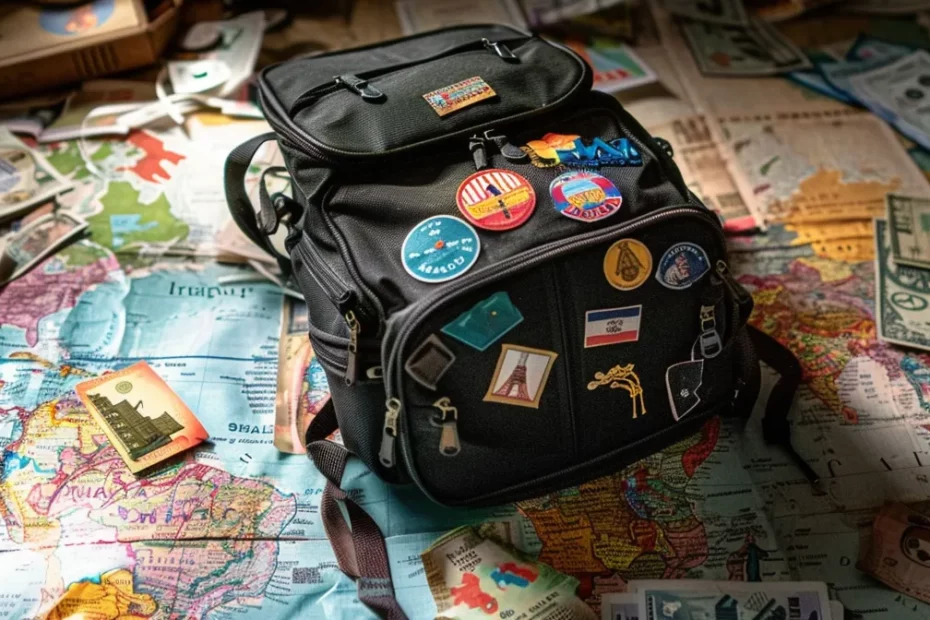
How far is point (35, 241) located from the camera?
119 centimetres

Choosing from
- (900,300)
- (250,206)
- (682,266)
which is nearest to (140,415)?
(250,206)

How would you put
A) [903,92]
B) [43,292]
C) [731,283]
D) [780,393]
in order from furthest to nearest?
[903,92], [43,292], [780,393], [731,283]

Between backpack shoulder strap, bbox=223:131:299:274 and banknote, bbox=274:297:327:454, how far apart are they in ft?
0.20

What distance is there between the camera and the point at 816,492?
37.6 inches

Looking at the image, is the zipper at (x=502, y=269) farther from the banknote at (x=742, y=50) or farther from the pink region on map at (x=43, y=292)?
the banknote at (x=742, y=50)

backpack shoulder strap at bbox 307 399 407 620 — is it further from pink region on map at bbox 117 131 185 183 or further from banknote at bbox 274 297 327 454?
pink region on map at bbox 117 131 185 183

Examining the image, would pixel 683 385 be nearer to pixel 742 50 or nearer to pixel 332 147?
pixel 332 147

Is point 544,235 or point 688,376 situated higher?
point 544,235

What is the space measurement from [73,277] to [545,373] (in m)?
0.66

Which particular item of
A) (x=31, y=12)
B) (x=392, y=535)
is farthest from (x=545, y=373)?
(x=31, y=12)

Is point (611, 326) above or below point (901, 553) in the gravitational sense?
above

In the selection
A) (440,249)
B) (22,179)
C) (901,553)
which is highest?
(440,249)

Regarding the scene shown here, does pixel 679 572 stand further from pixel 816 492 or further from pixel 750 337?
pixel 750 337

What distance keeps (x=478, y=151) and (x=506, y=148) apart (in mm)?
28
